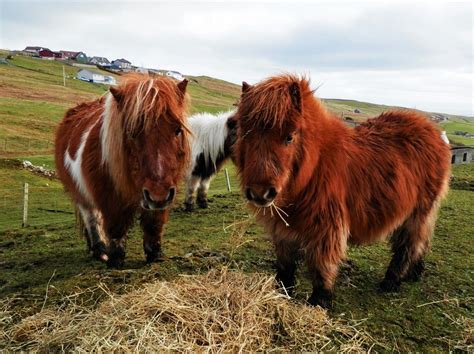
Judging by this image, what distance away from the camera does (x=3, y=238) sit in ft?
23.6

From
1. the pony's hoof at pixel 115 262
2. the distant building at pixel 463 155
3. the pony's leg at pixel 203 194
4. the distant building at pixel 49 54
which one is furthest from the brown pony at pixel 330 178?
the distant building at pixel 49 54

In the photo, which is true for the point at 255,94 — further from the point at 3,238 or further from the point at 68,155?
the point at 3,238

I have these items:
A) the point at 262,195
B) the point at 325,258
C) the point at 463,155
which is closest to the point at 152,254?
the point at 325,258

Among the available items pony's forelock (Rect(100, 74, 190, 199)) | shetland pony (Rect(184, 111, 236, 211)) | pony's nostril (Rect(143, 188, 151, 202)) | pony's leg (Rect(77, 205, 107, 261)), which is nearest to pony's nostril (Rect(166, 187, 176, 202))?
pony's nostril (Rect(143, 188, 151, 202))

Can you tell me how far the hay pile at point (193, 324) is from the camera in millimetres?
2943

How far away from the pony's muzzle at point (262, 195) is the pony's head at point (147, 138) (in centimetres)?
81

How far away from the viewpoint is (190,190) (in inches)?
342

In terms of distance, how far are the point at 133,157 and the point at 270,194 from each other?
1448 millimetres

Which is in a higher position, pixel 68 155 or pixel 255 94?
pixel 255 94

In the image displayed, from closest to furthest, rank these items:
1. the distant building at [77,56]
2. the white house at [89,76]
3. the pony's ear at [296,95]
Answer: the pony's ear at [296,95]
the white house at [89,76]
the distant building at [77,56]

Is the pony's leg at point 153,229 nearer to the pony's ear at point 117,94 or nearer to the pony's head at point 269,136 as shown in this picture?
the pony's ear at point 117,94

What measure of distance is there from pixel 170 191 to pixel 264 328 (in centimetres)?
146

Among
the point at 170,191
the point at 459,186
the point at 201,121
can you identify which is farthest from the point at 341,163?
the point at 459,186

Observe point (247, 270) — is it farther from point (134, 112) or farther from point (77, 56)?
point (77, 56)
